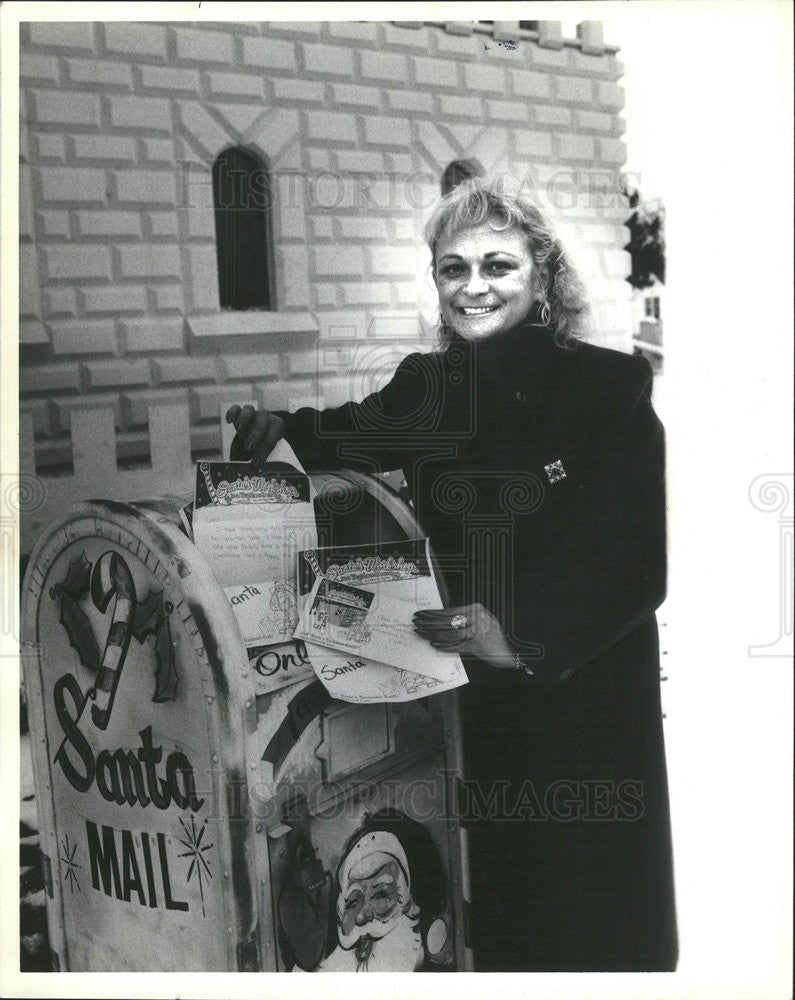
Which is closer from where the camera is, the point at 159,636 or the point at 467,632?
the point at 159,636

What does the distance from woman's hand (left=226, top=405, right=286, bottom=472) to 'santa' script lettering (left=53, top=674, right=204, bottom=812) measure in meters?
0.82

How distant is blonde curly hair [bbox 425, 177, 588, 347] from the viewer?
284 centimetres

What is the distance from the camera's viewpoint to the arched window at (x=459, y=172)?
2869 millimetres

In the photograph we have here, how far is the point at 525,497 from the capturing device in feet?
9.48

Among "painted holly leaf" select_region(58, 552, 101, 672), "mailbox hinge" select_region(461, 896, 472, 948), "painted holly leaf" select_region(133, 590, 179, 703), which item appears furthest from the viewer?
"mailbox hinge" select_region(461, 896, 472, 948)

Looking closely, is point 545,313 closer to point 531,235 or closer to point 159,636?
point 531,235

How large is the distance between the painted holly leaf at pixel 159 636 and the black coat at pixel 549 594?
604 mm

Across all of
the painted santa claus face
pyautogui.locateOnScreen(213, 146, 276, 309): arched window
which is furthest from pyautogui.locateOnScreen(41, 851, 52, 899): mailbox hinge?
pyautogui.locateOnScreen(213, 146, 276, 309): arched window

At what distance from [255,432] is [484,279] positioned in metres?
0.80

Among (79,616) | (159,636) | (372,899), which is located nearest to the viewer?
(159,636)

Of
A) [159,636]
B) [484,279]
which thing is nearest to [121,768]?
[159,636]

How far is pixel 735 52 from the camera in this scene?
2.92 metres

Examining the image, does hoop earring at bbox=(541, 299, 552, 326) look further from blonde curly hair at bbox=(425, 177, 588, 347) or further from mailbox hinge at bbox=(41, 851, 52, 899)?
mailbox hinge at bbox=(41, 851, 52, 899)

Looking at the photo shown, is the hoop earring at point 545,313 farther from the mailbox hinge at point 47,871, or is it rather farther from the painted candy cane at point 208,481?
the mailbox hinge at point 47,871
